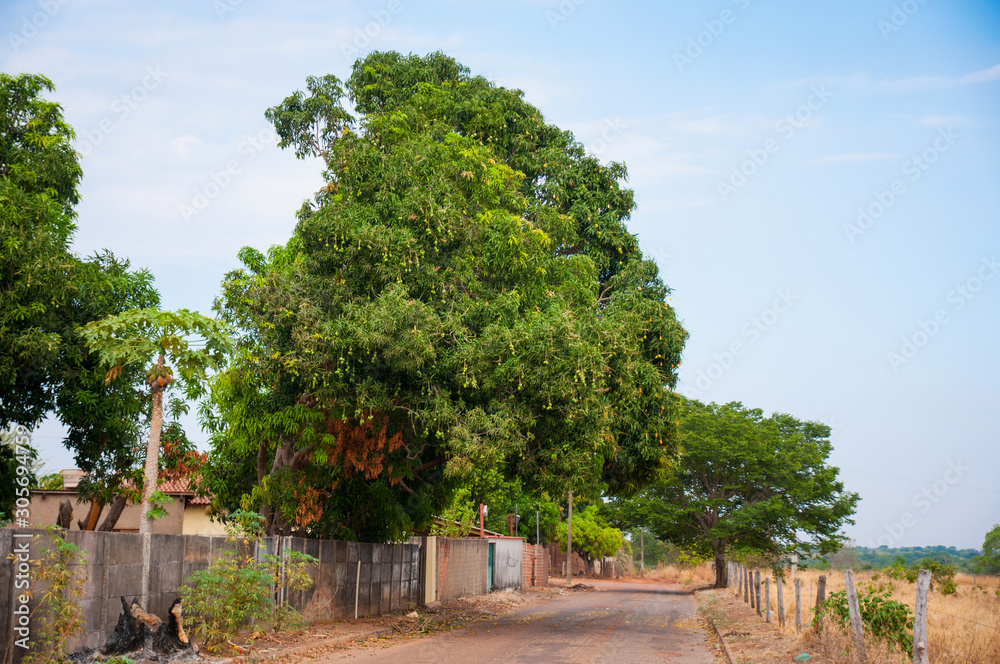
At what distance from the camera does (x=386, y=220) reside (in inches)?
607

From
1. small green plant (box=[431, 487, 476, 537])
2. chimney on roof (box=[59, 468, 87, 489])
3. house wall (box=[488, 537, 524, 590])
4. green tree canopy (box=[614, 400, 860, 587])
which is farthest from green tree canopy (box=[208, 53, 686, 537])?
green tree canopy (box=[614, 400, 860, 587])

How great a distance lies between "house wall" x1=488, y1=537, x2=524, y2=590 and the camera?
3334 cm

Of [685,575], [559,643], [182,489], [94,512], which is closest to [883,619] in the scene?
[559,643]

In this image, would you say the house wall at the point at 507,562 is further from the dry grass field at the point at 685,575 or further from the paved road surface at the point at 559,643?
the dry grass field at the point at 685,575

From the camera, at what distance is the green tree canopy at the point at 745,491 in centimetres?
4347

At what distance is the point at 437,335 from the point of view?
13.8 meters

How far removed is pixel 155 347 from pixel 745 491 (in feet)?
130

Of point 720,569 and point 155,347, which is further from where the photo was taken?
point 720,569

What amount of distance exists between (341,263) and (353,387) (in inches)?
98.0

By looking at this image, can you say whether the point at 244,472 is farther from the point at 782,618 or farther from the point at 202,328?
the point at 782,618

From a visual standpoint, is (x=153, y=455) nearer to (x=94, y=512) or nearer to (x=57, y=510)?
(x=94, y=512)

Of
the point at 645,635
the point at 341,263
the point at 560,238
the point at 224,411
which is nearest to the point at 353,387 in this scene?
the point at 341,263

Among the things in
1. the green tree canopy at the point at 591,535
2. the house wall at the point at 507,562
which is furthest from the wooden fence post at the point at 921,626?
the green tree canopy at the point at 591,535

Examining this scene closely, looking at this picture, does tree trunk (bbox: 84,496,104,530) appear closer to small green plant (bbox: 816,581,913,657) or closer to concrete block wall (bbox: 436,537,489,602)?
concrete block wall (bbox: 436,537,489,602)
